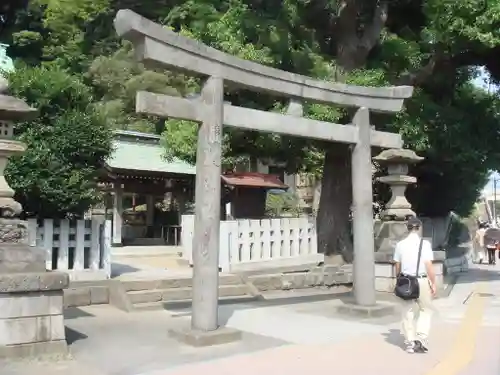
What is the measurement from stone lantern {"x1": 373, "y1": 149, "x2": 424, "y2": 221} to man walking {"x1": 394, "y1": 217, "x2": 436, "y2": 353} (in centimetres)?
553

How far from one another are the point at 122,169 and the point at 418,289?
15568mm

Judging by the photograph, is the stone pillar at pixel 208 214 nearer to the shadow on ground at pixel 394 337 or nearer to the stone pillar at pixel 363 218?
the shadow on ground at pixel 394 337

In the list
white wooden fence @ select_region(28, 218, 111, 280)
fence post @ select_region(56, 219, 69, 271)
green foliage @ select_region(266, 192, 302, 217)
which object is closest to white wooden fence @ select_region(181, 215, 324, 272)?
white wooden fence @ select_region(28, 218, 111, 280)

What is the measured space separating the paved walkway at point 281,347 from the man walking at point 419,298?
0.68ft

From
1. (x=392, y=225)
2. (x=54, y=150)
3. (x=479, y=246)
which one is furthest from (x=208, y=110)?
(x=479, y=246)

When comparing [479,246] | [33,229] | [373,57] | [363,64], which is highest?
[373,57]

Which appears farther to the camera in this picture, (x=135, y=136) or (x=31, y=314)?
(x=135, y=136)

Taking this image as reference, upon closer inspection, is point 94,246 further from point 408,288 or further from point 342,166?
point 342,166

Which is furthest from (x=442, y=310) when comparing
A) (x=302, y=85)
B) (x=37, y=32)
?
(x=37, y=32)

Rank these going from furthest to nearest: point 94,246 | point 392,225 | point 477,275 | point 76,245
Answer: point 477,275 < point 392,225 < point 94,246 < point 76,245

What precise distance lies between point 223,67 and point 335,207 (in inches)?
311

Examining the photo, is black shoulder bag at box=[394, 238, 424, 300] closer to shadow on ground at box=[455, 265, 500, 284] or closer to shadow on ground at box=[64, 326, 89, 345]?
shadow on ground at box=[64, 326, 89, 345]

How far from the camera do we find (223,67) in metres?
7.87

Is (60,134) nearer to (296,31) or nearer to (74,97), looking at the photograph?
(74,97)
